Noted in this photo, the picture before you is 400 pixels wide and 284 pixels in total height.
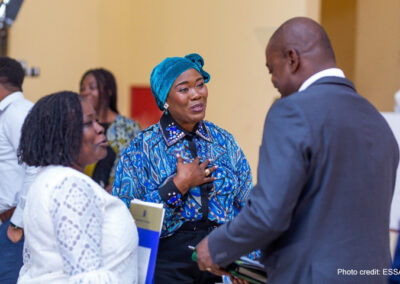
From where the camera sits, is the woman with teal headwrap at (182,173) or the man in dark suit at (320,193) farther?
the woman with teal headwrap at (182,173)

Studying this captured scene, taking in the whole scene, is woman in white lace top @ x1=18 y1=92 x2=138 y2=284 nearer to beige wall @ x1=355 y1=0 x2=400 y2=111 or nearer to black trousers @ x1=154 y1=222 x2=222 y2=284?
black trousers @ x1=154 y1=222 x2=222 y2=284

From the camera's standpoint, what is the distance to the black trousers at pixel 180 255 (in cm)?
267

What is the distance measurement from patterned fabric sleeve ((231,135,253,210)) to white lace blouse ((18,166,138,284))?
79 centimetres

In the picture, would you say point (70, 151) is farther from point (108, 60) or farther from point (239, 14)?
point (108, 60)

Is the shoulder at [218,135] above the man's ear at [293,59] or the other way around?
the other way around

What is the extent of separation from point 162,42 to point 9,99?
2846 mm

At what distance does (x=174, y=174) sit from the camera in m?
2.69

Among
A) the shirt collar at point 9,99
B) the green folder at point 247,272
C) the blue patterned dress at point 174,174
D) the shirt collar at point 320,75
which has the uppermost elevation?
the shirt collar at point 320,75

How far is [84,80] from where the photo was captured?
5.11 metres

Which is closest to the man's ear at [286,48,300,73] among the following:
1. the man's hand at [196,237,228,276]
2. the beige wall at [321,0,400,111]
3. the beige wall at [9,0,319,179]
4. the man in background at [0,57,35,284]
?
the man's hand at [196,237,228,276]

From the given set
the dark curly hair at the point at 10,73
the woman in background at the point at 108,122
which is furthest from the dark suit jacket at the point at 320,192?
the woman in background at the point at 108,122

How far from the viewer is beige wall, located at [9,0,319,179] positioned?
5.05m

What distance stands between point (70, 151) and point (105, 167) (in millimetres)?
2525

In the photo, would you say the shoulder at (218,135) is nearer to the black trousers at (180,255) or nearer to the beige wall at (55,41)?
the black trousers at (180,255)
